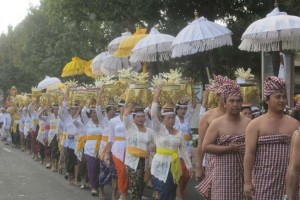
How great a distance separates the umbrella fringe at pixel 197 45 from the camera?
11258 millimetres

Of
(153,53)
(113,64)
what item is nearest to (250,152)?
(153,53)

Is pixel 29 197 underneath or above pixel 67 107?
underneath

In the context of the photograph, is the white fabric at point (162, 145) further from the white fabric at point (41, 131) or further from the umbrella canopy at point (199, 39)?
the white fabric at point (41, 131)

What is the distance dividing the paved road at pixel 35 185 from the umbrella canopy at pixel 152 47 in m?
3.04

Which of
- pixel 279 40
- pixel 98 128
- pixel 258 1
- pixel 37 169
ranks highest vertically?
pixel 258 1

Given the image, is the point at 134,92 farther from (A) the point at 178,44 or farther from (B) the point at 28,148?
(B) the point at 28,148

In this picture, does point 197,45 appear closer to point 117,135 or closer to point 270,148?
point 117,135

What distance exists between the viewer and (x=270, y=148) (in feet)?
17.1

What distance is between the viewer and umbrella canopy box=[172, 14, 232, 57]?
11.2m

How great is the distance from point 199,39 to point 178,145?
3.26 metres

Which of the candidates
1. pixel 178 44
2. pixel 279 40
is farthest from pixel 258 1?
pixel 279 40

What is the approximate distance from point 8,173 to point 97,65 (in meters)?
5.18

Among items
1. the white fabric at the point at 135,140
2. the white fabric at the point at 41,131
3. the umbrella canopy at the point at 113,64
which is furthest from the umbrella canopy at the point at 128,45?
the white fabric at the point at 135,140

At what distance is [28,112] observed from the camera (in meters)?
19.9
